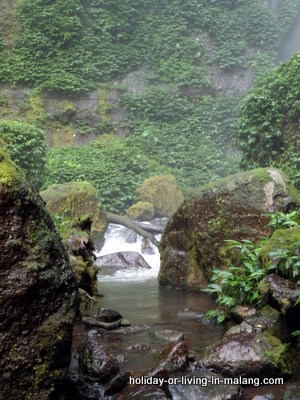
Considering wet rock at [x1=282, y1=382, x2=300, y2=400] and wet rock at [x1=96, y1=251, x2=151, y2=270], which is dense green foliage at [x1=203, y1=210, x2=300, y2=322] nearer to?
wet rock at [x1=282, y1=382, x2=300, y2=400]

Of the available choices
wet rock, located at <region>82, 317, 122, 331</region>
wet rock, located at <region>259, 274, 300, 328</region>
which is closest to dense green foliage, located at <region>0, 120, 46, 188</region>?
wet rock, located at <region>82, 317, 122, 331</region>

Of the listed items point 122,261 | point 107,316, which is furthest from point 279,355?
point 122,261

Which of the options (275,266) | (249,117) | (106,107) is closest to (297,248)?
(275,266)

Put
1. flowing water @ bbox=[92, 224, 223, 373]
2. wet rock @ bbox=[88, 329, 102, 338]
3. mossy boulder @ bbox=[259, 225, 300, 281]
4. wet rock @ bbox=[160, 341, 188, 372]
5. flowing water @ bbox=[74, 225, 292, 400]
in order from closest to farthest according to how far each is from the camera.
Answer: flowing water @ bbox=[74, 225, 292, 400] → wet rock @ bbox=[160, 341, 188, 372] → mossy boulder @ bbox=[259, 225, 300, 281] → flowing water @ bbox=[92, 224, 223, 373] → wet rock @ bbox=[88, 329, 102, 338]

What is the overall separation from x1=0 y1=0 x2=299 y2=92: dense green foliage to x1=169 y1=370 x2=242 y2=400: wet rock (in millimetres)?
19962

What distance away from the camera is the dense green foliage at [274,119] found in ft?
35.5

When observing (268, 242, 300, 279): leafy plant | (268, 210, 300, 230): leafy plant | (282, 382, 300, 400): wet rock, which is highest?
(268, 210, 300, 230): leafy plant

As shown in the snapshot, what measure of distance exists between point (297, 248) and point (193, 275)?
364 cm

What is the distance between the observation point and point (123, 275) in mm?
9344

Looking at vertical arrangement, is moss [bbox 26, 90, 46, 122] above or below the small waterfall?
above

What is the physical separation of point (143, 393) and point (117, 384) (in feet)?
0.83

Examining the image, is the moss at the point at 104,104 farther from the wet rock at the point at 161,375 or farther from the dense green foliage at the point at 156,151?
the wet rock at the point at 161,375

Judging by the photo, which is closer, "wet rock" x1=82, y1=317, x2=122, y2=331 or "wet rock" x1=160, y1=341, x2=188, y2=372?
"wet rock" x1=160, y1=341, x2=188, y2=372

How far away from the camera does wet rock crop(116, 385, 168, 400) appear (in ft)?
9.70
